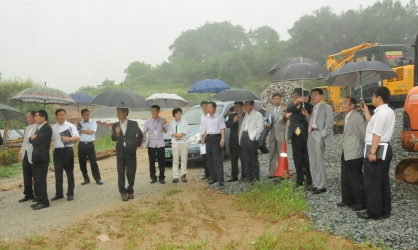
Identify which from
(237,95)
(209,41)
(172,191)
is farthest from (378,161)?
(209,41)

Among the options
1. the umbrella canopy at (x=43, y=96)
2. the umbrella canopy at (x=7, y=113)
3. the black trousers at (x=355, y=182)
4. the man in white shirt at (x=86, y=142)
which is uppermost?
the umbrella canopy at (x=43, y=96)

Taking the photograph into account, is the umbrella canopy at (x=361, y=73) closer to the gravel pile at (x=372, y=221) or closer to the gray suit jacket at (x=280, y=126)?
the gray suit jacket at (x=280, y=126)

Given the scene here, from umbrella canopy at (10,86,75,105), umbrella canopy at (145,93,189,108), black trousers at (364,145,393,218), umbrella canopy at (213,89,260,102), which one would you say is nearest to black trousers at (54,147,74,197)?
umbrella canopy at (10,86,75,105)

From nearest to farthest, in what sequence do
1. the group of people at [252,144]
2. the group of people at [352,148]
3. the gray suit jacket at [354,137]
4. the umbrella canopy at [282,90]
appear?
the group of people at [352,148] → the group of people at [252,144] → the gray suit jacket at [354,137] → the umbrella canopy at [282,90]

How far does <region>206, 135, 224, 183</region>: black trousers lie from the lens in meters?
7.70

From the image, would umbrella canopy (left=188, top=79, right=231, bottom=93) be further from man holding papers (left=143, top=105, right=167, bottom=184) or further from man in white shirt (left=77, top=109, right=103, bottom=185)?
man in white shirt (left=77, top=109, right=103, bottom=185)

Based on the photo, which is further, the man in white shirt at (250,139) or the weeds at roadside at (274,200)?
the man in white shirt at (250,139)

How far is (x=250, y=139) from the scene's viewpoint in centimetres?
752

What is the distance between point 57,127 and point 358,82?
550 centimetres

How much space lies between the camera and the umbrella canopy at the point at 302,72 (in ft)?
20.8

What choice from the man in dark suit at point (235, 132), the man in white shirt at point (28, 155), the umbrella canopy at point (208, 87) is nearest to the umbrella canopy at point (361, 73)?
the man in dark suit at point (235, 132)

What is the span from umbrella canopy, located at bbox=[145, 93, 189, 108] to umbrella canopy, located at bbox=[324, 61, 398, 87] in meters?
3.53

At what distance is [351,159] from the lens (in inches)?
213

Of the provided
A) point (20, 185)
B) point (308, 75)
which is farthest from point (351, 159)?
point (20, 185)
